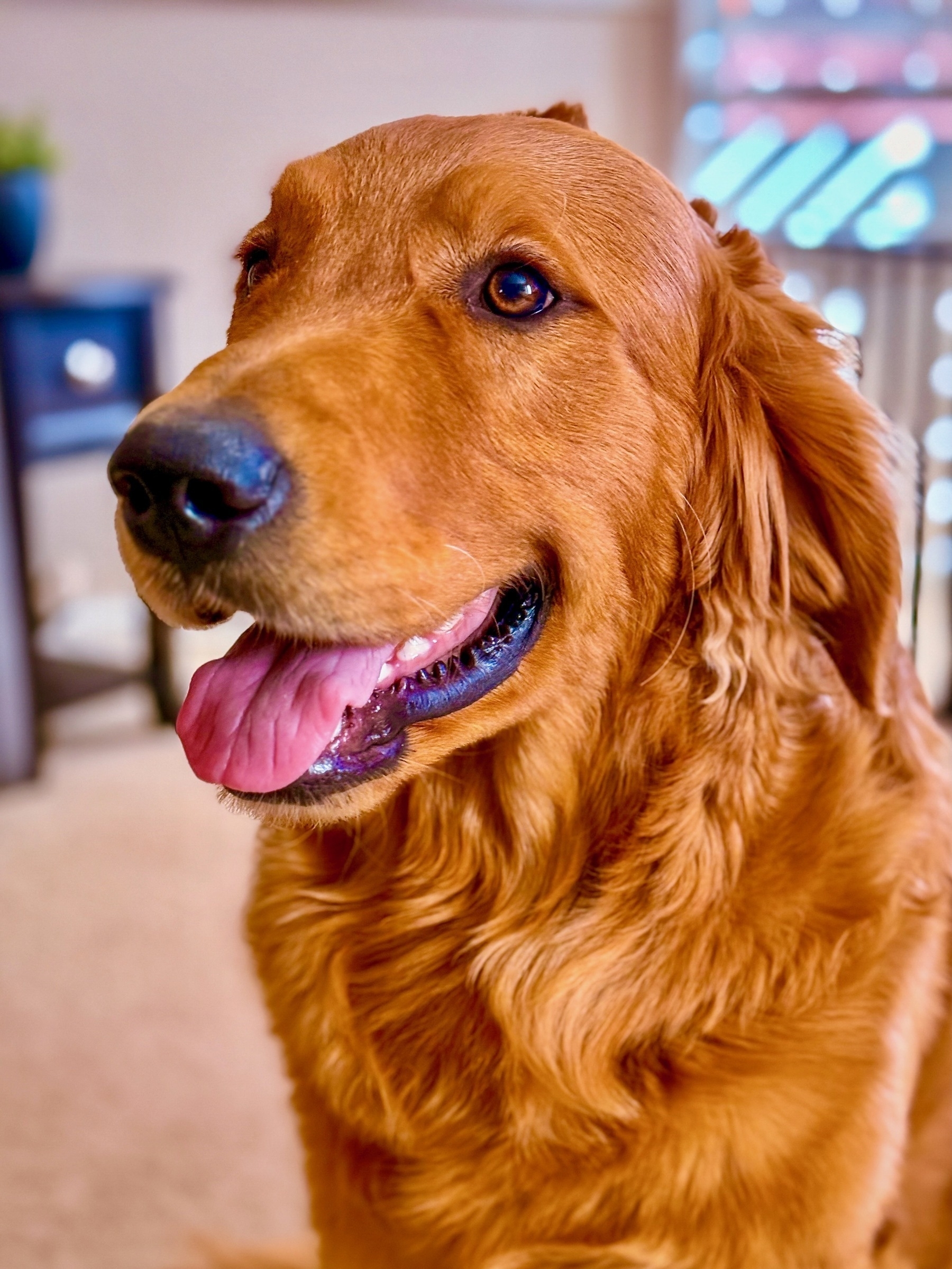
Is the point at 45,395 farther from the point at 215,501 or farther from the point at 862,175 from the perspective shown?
the point at 862,175

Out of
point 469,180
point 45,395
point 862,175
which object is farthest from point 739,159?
point 469,180

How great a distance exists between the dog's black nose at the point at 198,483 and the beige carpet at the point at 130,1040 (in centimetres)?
85

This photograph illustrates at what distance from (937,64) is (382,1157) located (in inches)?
169

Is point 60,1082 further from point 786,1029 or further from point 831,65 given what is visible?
point 831,65

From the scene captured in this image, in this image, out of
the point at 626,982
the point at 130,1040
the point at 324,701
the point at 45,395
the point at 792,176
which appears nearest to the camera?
the point at 324,701

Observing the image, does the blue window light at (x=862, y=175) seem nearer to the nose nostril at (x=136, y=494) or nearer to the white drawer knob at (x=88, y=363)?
the white drawer knob at (x=88, y=363)

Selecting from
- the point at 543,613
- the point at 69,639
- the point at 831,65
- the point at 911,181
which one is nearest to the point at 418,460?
the point at 543,613

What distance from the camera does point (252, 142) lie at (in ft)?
13.9

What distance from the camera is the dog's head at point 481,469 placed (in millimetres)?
1047

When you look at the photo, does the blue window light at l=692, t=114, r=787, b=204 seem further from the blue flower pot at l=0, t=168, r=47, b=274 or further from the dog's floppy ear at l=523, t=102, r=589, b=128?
the dog's floppy ear at l=523, t=102, r=589, b=128

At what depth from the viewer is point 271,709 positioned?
115 centimetres

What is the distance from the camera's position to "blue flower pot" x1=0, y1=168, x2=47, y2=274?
3111mm

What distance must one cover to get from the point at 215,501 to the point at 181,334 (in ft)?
11.6

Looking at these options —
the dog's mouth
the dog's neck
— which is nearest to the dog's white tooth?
the dog's mouth
